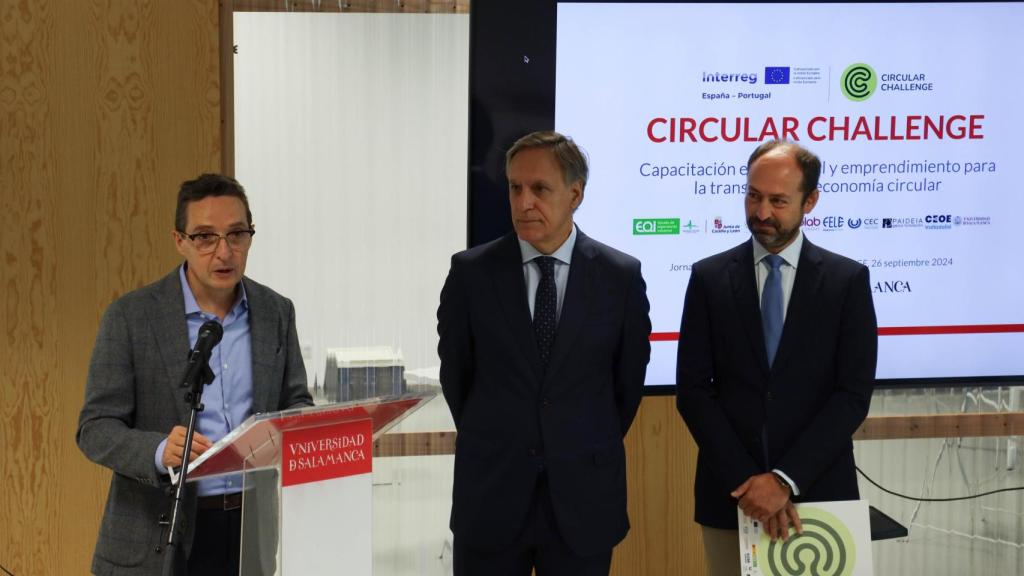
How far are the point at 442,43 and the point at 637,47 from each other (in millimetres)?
762

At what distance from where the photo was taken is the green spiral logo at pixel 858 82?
4.10 meters

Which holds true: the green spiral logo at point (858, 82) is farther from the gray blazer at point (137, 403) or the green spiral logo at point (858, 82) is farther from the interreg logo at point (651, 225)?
the gray blazer at point (137, 403)

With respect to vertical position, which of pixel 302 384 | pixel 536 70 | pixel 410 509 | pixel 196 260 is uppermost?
pixel 536 70

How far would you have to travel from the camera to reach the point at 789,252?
10.4 feet

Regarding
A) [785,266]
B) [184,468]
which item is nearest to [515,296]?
[785,266]

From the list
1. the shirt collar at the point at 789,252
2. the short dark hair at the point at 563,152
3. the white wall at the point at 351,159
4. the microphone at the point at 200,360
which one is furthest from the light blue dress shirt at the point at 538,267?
the white wall at the point at 351,159

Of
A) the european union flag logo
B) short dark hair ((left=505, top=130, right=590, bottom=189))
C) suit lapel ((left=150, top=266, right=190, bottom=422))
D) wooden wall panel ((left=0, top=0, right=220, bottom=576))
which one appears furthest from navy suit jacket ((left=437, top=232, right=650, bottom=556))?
wooden wall panel ((left=0, top=0, right=220, bottom=576))

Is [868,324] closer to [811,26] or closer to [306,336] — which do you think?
[811,26]

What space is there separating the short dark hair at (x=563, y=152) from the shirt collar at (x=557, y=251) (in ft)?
0.57

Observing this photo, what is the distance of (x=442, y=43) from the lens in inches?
165

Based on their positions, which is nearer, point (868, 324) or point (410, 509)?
point (868, 324)

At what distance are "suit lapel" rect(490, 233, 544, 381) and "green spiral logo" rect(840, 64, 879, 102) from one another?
170 centimetres

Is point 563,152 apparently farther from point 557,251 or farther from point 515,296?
point 515,296

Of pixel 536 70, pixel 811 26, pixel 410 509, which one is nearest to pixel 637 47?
pixel 536 70
